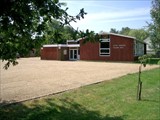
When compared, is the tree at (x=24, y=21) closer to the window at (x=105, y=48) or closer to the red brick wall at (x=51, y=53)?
the window at (x=105, y=48)

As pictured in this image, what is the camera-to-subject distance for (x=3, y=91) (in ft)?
38.0

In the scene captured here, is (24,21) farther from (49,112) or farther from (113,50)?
(113,50)

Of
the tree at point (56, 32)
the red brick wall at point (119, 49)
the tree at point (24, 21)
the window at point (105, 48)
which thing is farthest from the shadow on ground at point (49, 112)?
the window at point (105, 48)

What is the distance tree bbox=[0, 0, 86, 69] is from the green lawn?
204 centimetres

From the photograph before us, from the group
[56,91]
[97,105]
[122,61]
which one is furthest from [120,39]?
[97,105]

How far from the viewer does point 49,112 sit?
26.0ft

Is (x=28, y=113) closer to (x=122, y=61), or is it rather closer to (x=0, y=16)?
(x=0, y=16)

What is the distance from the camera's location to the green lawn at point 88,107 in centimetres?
755

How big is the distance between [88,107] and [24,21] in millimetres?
4471

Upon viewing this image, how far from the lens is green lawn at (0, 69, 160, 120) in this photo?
7.55 metres

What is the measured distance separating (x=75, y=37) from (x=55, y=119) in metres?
2.62

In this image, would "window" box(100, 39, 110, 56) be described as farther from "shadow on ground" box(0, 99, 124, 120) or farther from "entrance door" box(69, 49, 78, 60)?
"shadow on ground" box(0, 99, 124, 120)

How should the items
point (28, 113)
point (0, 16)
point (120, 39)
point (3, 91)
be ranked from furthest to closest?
point (120, 39), point (3, 91), point (28, 113), point (0, 16)

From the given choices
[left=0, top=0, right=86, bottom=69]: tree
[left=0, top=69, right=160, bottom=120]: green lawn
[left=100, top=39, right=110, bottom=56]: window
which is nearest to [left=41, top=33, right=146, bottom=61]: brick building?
[left=100, top=39, right=110, bottom=56]: window
